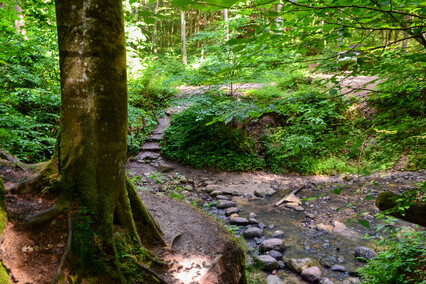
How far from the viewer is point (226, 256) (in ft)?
11.6

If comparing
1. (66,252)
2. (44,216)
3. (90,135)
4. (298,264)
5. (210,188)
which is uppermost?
(90,135)

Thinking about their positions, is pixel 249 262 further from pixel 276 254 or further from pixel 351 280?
pixel 351 280

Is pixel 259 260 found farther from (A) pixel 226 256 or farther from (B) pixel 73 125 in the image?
(B) pixel 73 125

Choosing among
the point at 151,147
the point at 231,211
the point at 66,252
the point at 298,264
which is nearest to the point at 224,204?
the point at 231,211

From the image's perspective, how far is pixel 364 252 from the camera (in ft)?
16.5

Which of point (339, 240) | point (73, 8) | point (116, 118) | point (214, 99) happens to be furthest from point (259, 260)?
point (214, 99)

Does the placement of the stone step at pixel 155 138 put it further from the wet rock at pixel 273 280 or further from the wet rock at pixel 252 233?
the wet rock at pixel 273 280

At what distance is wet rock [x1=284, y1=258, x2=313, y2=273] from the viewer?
4.65 m

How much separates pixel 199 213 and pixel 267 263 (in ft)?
5.40

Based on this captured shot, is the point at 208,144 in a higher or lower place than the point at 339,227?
higher

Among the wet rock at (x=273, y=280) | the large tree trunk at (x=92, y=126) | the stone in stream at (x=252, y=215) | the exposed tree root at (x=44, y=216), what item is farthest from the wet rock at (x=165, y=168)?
the exposed tree root at (x=44, y=216)

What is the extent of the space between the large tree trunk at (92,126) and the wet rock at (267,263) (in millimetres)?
3141

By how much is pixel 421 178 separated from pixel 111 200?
997 centimetres

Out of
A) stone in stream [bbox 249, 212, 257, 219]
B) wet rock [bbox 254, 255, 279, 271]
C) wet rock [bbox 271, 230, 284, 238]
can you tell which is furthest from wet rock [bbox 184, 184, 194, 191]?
wet rock [bbox 254, 255, 279, 271]
